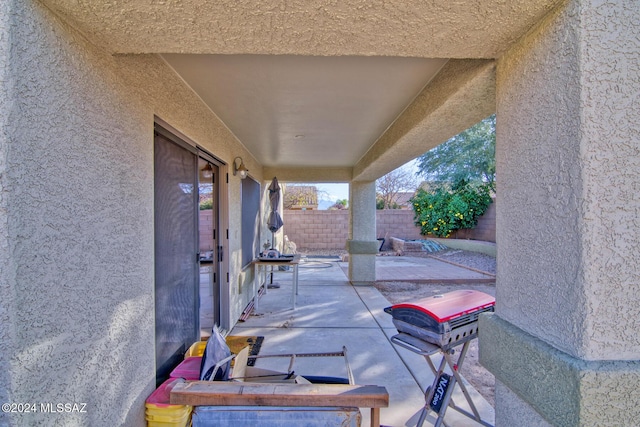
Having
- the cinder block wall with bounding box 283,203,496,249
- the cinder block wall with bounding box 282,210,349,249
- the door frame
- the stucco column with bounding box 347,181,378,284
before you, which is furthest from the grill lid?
the cinder block wall with bounding box 282,210,349,249

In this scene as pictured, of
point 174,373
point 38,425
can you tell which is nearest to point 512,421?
point 38,425

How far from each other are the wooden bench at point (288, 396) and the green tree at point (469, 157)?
15.1 meters

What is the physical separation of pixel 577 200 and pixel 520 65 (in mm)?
718

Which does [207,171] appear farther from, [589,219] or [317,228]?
[317,228]

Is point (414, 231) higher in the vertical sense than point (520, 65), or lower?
lower

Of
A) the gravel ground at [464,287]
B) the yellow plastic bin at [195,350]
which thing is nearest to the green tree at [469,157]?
the gravel ground at [464,287]

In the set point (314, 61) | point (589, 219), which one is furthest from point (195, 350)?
point (589, 219)

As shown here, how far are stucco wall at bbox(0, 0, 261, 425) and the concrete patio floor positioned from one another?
80.2 inches

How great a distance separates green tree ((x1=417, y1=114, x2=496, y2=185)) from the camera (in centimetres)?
1520

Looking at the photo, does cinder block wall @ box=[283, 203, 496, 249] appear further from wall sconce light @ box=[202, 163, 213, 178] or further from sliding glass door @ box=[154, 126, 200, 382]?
sliding glass door @ box=[154, 126, 200, 382]

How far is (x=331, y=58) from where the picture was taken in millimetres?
2307

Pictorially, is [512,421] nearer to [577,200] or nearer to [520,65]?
[577,200]

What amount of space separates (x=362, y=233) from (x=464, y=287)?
3.05m

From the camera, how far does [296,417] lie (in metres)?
1.59
